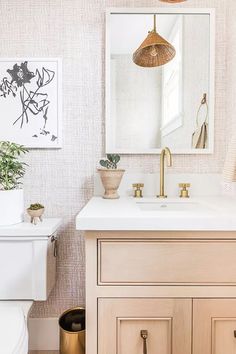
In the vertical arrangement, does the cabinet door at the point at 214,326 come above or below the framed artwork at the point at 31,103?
below

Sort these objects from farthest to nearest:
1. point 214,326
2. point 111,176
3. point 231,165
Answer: point 111,176 → point 231,165 → point 214,326

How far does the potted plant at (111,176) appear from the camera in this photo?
1.62m

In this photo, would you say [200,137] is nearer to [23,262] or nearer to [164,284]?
[164,284]

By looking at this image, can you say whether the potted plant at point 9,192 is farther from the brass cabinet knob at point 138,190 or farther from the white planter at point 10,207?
the brass cabinet knob at point 138,190

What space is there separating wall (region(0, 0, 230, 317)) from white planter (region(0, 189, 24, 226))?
29cm

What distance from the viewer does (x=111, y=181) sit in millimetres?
1630

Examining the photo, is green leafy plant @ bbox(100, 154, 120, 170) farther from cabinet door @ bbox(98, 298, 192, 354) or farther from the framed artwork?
cabinet door @ bbox(98, 298, 192, 354)

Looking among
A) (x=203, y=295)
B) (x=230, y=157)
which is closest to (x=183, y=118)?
(x=230, y=157)

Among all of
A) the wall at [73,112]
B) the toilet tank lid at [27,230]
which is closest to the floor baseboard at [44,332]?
the wall at [73,112]

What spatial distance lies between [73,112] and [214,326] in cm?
121

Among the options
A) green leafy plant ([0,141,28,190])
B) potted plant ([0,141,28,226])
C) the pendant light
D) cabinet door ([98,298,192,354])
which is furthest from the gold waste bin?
the pendant light

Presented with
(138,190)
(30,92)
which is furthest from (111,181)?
(30,92)

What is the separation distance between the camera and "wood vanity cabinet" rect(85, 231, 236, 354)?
1.12 m

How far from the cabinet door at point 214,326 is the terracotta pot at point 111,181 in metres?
0.69
